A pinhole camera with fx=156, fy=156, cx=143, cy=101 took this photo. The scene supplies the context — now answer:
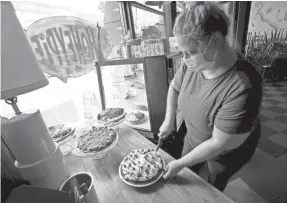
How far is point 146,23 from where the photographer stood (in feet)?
9.36

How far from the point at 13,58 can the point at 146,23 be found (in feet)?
8.40

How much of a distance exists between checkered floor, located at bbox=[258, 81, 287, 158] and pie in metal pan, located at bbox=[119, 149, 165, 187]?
271 centimetres

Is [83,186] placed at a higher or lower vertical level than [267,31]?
lower

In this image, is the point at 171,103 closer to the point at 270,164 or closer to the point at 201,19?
the point at 201,19

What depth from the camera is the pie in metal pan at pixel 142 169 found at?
96 cm

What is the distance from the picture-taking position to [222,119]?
96 centimetres

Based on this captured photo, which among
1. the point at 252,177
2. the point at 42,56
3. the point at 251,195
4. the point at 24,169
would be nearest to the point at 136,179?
the point at 24,169

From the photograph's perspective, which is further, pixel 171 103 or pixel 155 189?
pixel 171 103

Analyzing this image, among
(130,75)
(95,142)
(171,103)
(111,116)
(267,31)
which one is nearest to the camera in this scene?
(95,142)

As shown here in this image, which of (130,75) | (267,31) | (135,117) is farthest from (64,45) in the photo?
(267,31)

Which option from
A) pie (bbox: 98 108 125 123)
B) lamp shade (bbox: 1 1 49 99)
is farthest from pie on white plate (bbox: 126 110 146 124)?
lamp shade (bbox: 1 1 49 99)

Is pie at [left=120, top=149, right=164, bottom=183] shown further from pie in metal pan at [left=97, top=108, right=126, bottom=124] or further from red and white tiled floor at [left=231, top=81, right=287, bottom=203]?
red and white tiled floor at [left=231, top=81, right=287, bottom=203]

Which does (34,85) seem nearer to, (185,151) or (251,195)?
(185,151)

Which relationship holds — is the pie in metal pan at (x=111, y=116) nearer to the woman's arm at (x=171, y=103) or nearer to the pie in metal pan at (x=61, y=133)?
the pie in metal pan at (x=61, y=133)
